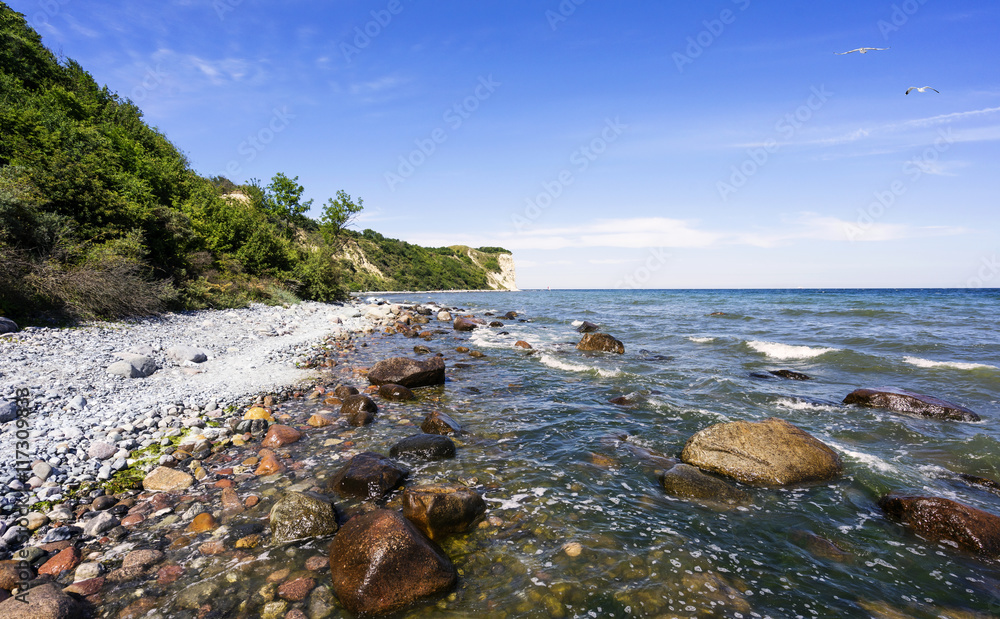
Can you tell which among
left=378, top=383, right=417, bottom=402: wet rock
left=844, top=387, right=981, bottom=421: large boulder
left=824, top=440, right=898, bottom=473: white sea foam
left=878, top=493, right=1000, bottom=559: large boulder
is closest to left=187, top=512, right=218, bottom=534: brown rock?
left=378, top=383, right=417, bottom=402: wet rock

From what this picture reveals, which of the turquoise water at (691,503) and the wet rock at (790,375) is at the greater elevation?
the wet rock at (790,375)

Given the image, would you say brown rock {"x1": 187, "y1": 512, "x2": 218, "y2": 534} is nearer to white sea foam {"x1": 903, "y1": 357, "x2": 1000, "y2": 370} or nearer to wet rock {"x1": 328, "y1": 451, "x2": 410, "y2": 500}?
wet rock {"x1": 328, "y1": 451, "x2": 410, "y2": 500}

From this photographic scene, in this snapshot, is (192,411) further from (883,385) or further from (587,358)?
(883,385)

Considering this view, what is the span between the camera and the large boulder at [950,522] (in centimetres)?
455

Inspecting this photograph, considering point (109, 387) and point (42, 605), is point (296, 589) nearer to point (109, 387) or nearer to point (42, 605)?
point (42, 605)

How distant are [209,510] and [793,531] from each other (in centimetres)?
714

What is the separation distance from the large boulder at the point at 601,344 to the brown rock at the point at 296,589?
47.7ft

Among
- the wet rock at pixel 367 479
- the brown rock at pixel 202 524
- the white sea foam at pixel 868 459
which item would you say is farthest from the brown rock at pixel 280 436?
the white sea foam at pixel 868 459

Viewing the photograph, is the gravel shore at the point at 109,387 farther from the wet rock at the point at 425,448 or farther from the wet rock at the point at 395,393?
the wet rock at the point at 425,448

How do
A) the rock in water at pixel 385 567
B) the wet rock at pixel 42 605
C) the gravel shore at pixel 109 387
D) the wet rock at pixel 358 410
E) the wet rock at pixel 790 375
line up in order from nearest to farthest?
the wet rock at pixel 42 605 < the rock in water at pixel 385 567 < the gravel shore at pixel 109 387 < the wet rock at pixel 358 410 < the wet rock at pixel 790 375

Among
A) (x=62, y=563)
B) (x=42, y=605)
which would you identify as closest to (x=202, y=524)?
(x=62, y=563)

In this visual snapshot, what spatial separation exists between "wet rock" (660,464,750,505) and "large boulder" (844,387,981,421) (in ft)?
21.3

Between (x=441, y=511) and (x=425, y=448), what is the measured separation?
6.99 feet

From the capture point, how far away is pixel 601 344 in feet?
56.7
